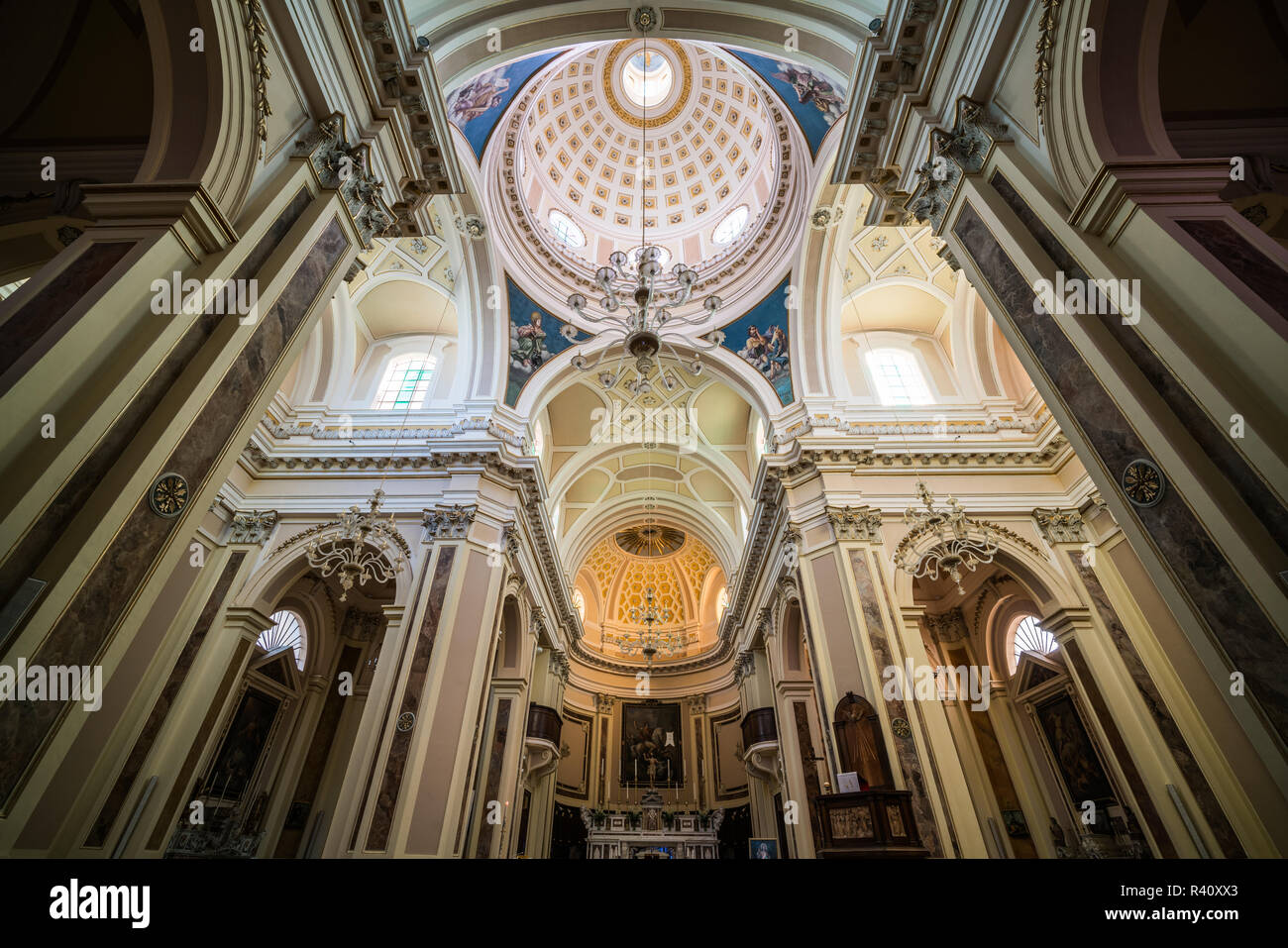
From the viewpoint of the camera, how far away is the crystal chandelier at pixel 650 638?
66.3ft

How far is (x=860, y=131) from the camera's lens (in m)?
5.93

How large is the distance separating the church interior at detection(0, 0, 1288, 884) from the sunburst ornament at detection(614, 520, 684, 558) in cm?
295

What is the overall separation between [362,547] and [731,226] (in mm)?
12808

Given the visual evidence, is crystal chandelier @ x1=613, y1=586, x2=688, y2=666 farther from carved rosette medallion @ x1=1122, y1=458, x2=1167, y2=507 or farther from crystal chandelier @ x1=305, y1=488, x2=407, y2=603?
carved rosette medallion @ x1=1122, y1=458, x2=1167, y2=507

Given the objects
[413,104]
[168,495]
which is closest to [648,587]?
[413,104]

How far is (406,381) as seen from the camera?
13.6m

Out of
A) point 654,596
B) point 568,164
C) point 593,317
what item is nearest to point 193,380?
point 593,317

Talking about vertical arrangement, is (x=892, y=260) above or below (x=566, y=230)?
below

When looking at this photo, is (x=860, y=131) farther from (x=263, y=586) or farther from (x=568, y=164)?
(x=568, y=164)

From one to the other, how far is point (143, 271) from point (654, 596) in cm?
2163

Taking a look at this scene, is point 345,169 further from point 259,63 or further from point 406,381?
point 406,381

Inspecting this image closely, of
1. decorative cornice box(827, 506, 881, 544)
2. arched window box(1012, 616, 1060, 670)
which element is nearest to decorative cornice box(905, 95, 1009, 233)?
decorative cornice box(827, 506, 881, 544)

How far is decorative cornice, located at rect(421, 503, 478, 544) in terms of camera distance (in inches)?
402

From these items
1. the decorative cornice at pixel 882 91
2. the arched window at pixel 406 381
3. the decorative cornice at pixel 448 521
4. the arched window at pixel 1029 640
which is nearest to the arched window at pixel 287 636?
the decorative cornice at pixel 448 521
